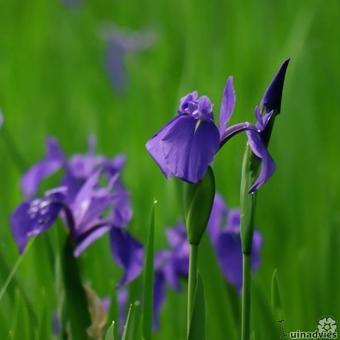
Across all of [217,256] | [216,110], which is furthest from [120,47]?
[217,256]

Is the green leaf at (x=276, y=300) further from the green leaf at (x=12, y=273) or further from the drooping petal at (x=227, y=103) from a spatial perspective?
the green leaf at (x=12, y=273)

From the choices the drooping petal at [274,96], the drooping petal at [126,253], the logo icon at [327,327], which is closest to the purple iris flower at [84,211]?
the drooping petal at [126,253]

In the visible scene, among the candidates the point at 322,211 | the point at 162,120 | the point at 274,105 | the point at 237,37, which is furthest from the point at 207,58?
the point at 274,105

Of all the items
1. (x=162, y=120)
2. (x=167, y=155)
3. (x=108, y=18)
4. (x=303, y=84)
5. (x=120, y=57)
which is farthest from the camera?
(x=108, y=18)

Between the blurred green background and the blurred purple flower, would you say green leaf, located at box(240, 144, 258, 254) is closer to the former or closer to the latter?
the blurred green background

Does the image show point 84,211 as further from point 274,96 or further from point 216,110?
point 216,110

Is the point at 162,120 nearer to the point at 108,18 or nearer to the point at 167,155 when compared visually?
the point at 167,155
